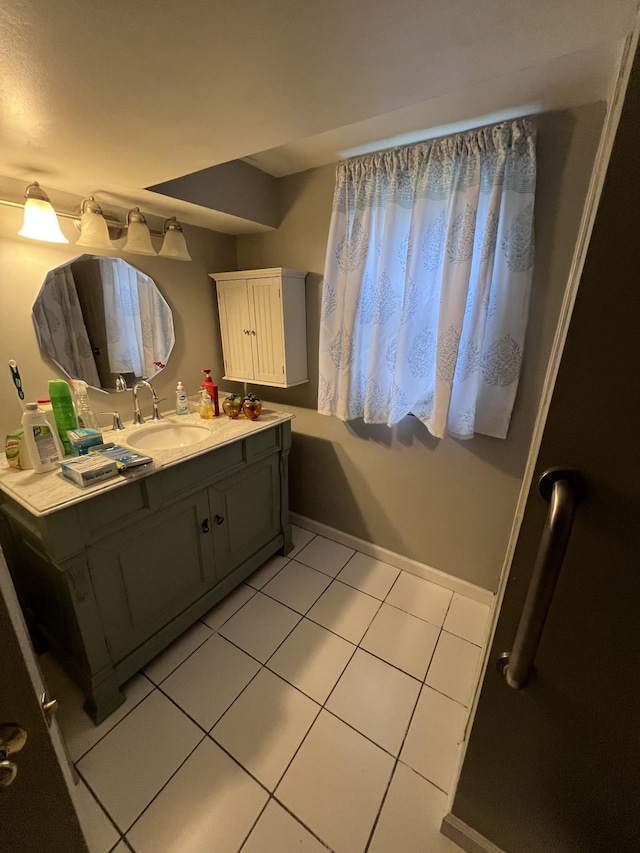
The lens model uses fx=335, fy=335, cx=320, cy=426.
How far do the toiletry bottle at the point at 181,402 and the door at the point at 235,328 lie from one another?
362 mm

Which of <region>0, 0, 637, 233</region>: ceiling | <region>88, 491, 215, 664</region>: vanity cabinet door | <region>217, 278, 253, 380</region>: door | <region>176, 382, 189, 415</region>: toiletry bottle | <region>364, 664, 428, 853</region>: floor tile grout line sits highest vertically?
<region>0, 0, 637, 233</region>: ceiling

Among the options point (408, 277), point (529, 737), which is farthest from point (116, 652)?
point (408, 277)

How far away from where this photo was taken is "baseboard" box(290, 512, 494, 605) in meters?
1.77

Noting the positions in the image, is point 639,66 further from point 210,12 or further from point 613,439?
point 210,12

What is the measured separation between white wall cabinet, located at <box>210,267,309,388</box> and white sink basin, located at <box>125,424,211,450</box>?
0.49 meters

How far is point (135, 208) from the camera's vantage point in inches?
60.2

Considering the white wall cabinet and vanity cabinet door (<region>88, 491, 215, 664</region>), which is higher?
the white wall cabinet

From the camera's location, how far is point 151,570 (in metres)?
1.33

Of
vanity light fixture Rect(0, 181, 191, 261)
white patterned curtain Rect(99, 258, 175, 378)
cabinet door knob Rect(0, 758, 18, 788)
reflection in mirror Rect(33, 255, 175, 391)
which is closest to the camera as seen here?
cabinet door knob Rect(0, 758, 18, 788)

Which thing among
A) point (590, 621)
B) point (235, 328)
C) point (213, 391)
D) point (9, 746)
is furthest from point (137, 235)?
Result: point (590, 621)

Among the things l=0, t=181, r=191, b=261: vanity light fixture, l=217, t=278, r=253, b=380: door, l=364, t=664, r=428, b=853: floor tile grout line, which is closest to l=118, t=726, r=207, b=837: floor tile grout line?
l=364, t=664, r=428, b=853: floor tile grout line

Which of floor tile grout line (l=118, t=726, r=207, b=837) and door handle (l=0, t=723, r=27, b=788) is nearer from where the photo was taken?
door handle (l=0, t=723, r=27, b=788)

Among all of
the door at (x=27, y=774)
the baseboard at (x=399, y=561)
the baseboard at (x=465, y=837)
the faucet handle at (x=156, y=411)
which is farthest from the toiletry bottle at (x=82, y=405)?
the baseboard at (x=465, y=837)

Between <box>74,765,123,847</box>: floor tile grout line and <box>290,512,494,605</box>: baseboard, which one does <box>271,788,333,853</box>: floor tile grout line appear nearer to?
<box>74,765,123,847</box>: floor tile grout line
